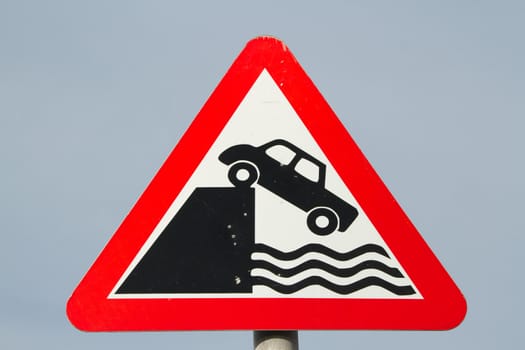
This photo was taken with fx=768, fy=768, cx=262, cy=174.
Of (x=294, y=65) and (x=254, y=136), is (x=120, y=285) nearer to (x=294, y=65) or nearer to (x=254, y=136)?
(x=254, y=136)

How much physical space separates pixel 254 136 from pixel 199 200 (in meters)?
0.20

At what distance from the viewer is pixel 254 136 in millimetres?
1844

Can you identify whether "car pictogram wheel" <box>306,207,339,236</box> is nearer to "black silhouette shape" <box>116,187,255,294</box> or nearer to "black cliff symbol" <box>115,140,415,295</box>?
"black cliff symbol" <box>115,140,415,295</box>

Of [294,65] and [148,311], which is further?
[294,65]

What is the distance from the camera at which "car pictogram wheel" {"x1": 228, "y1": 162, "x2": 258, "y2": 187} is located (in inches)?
71.3

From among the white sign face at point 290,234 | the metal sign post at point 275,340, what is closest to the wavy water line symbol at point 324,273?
the white sign face at point 290,234

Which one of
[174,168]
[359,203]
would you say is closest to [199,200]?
[174,168]

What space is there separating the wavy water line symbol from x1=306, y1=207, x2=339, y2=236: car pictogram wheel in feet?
0.13

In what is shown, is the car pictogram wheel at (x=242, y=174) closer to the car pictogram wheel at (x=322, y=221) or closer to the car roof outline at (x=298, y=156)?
the car roof outline at (x=298, y=156)

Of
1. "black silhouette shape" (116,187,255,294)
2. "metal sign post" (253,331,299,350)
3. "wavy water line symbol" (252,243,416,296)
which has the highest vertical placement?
"black silhouette shape" (116,187,255,294)

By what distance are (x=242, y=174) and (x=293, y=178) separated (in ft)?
0.40

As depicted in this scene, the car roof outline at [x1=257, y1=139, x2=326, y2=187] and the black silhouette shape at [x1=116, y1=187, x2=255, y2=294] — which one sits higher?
the car roof outline at [x1=257, y1=139, x2=326, y2=187]

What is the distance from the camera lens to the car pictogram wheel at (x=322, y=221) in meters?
1.79

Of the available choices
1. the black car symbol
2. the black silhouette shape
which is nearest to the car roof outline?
the black car symbol
